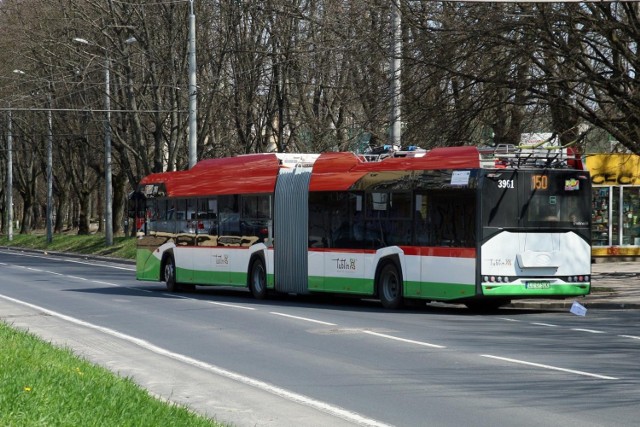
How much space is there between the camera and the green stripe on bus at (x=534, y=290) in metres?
20.9

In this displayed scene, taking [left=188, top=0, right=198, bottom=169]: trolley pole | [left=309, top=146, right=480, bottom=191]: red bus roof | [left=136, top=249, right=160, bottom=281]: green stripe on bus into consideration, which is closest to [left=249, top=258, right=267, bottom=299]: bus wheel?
[left=309, top=146, right=480, bottom=191]: red bus roof

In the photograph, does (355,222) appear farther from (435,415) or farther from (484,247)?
(435,415)

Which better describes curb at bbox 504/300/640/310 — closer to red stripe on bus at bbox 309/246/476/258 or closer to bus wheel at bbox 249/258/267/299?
red stripe on bus at bbox 309/246/476/258

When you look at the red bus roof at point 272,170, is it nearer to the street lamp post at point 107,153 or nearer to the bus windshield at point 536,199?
the bus windshield at point 536,199

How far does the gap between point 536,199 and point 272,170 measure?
24.0 feet

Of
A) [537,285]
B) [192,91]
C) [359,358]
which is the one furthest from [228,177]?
[359,358]

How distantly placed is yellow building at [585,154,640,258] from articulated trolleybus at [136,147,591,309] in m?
14.1

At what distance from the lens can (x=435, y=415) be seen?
34.3ft

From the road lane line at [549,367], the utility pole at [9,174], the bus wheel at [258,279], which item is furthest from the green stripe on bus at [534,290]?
the utility pole at [9,174]

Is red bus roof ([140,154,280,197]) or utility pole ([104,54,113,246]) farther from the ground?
utility pole ([104,54,113,246])

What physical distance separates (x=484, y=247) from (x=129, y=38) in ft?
97.5

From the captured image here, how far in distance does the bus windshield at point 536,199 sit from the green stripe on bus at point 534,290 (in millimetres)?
1036

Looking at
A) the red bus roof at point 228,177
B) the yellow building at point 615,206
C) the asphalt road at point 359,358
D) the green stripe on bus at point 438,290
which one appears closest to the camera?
the asphalt road at point 359,358

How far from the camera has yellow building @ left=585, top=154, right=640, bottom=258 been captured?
3803 cm
